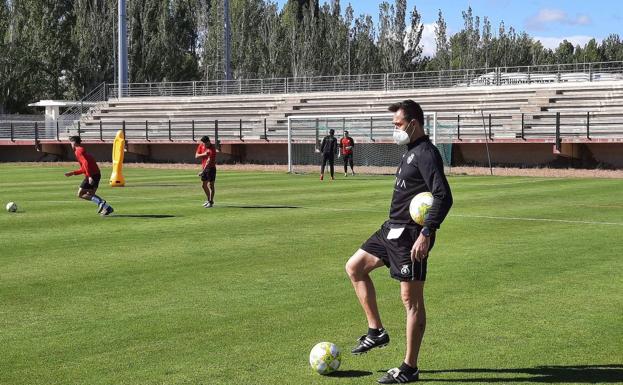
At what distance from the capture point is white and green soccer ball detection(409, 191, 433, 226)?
6.95 metres

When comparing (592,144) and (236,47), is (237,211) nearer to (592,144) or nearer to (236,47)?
(592,144)

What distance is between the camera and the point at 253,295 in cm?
1053

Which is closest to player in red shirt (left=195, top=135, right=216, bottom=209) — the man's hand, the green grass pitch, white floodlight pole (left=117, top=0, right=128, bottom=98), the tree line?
the green grass pitch

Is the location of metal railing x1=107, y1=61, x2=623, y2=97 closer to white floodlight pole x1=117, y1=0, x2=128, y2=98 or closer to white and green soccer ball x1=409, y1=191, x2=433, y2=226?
white floodlight pole x1=117, y1=0, x2=128, y2=98

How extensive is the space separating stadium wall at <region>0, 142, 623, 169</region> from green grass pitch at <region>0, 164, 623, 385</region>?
20.1 m

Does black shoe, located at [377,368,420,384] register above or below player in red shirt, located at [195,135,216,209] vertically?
below

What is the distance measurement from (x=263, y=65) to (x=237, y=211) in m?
68.9

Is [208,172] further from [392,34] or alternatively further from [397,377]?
[392,34]

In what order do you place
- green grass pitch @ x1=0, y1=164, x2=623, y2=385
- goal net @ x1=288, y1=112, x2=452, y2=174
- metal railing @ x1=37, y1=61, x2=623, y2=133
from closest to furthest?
green grass pitch @ x1=0, y1=164, x2=623, y2=385 < goal net @ x1=288, y1=112, x2=452, y2=174 < metal railing @ x1=37, y1=61, x2=623, y2=133

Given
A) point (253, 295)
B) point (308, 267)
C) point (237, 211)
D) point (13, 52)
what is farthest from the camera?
point (13, 52)

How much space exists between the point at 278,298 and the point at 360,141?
34.9 m

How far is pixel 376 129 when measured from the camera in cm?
4506

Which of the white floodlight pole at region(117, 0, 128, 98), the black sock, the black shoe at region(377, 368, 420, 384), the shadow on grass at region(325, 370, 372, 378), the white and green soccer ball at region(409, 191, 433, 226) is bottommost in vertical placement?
the shadow on grass at region(325, 370, 372, 378)

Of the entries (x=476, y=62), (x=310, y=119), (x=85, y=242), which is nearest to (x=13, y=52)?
(x=310, y=119)
